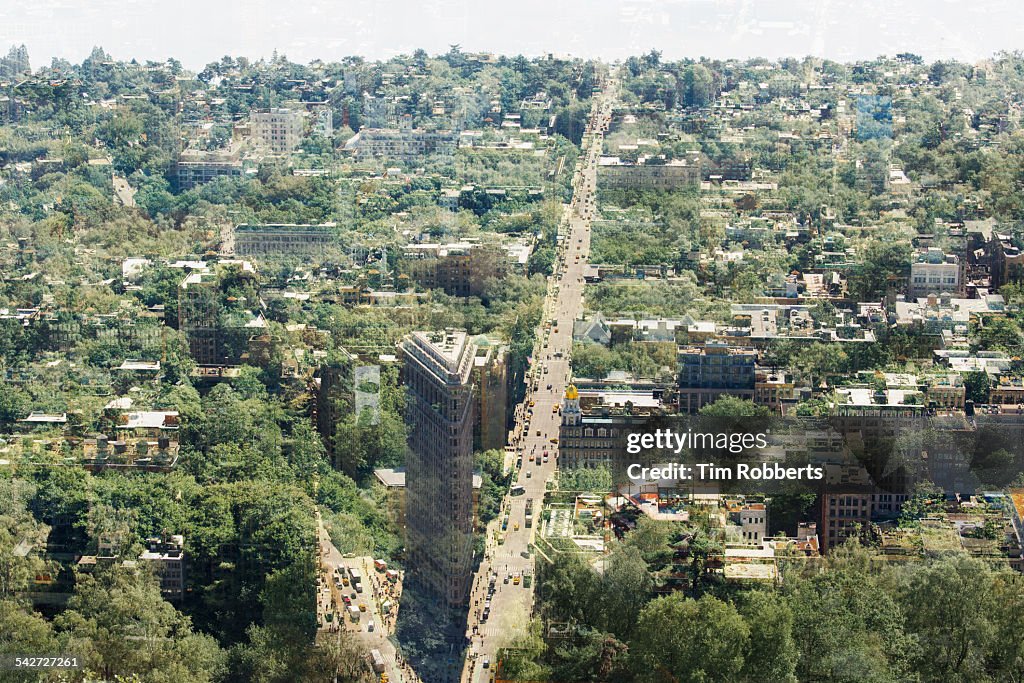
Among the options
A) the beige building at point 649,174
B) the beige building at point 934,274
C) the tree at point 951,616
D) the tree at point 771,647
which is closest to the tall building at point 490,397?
the tree at point 771,647

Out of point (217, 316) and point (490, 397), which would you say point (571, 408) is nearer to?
point (490, 397)

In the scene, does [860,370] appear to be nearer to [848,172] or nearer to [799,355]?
[799,355]

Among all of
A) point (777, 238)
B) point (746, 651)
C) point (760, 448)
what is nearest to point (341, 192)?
point (777, 238)

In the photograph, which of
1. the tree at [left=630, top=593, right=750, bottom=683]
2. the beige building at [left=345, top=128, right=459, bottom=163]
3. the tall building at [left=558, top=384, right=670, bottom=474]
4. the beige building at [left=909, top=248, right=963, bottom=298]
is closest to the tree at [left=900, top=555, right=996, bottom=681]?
the tree at [left=630, top=593, right=750, bottom=683]

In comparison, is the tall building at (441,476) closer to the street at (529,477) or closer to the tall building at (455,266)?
the street at (529,477)

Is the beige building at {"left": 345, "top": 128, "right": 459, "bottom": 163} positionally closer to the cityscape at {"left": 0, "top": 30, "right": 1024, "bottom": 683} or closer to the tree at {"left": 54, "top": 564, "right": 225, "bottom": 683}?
the cityscape at {"left": 0, "top": 30, "right": 1024, "bottom": 683}

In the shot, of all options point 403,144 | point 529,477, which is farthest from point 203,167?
point 529,477
